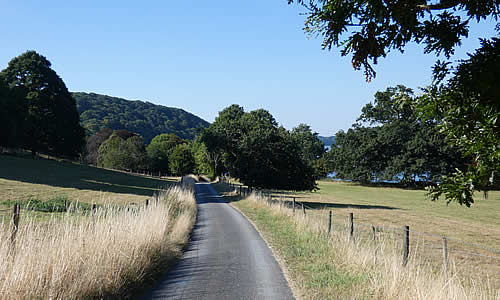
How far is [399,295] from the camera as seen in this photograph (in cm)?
599

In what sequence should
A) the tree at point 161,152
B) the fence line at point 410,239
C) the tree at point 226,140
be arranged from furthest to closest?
the tree at point 161,152 → the tree at point 226,140 → the fence line at point 410,239

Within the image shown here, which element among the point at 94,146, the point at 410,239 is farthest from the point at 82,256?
the point at 94,146

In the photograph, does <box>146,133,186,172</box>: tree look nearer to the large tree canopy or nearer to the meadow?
the large tree canopy

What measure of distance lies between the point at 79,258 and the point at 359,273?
19.2ft

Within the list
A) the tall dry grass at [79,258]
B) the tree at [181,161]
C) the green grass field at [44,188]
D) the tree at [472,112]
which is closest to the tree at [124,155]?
the tree at [181,161]

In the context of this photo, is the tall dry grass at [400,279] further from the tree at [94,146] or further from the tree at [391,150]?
the tree at [94,146]

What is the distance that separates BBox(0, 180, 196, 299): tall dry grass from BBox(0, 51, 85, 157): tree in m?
49.5

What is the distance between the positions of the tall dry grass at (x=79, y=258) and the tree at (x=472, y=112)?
238 inches

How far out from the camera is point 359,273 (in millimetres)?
7902

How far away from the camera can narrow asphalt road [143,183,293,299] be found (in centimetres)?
701

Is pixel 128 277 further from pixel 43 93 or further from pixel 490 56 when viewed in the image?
pixel 43 93

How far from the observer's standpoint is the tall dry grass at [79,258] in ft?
16.6

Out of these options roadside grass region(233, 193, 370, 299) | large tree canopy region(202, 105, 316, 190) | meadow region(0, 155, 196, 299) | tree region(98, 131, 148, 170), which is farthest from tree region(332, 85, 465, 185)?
meadow region(0, 155, 196, 299)

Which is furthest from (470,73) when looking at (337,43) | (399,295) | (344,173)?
(344,173)
